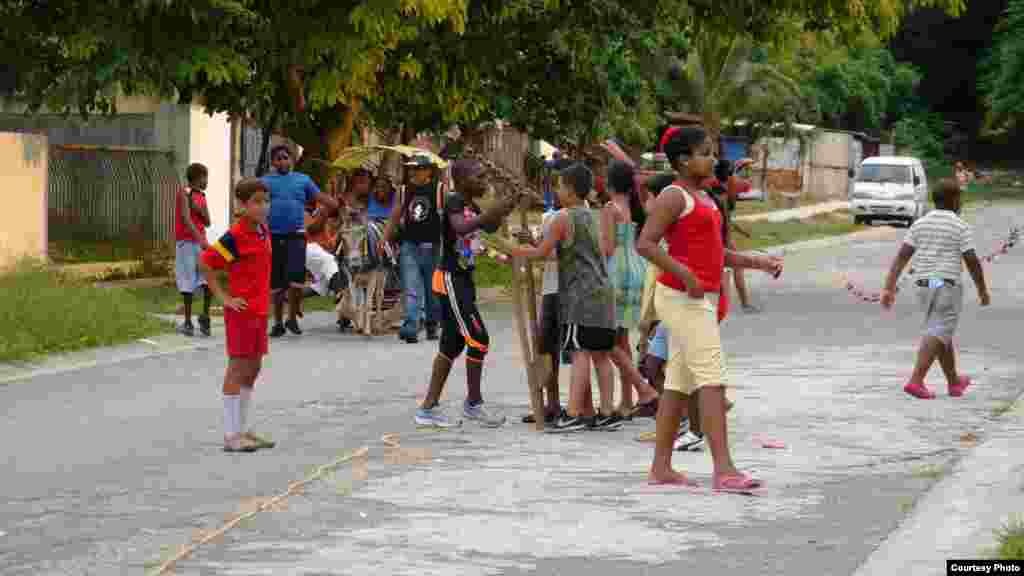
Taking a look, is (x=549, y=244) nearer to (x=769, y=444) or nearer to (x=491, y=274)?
(x=769, y=444)

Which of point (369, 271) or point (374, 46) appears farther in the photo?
point (374, 46)

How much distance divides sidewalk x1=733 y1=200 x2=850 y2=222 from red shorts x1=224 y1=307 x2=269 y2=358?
3477cm

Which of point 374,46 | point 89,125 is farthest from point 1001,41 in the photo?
point 374,46

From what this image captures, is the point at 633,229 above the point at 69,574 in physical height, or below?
above

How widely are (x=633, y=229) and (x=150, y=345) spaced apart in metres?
6.01

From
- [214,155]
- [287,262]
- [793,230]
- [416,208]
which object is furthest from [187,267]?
[793,230]

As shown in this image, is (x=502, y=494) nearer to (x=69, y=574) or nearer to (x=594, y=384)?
(x=69, y=574)

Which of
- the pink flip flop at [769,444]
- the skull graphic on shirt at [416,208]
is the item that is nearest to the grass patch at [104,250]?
the skull graphic on shirt at [416,208]

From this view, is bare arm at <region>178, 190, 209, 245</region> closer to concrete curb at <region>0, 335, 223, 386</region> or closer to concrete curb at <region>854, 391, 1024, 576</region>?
concrete curb at <region>0, 335, 223, 386</region>

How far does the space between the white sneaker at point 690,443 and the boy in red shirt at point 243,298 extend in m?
2.30

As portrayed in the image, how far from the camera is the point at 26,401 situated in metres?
12.7

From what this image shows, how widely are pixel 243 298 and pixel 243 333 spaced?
0.20m

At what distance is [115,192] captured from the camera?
26109 millimetres

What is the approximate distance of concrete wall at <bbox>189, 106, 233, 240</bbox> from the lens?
26.2 meters
